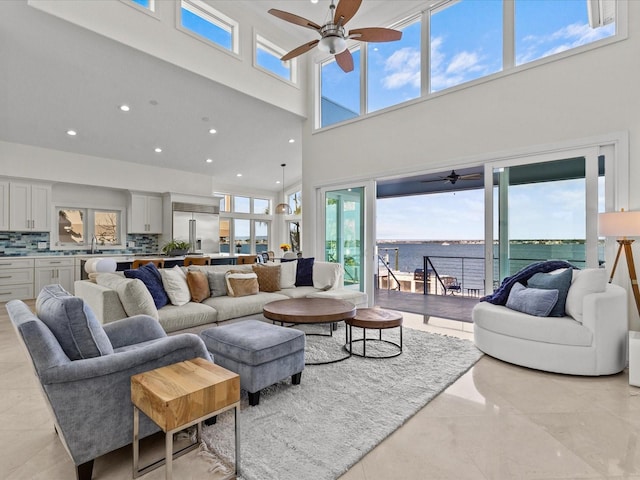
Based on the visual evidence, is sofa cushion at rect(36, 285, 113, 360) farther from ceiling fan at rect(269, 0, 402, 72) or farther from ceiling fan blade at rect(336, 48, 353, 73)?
ceiling fan blade at rect(336, 48, 353, 73)

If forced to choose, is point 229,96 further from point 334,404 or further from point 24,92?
point 334,404

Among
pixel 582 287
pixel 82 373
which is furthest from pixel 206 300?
pixel 582 287

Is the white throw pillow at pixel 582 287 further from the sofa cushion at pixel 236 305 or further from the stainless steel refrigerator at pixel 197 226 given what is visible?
the stainless steel refrigerator at pixel 197 226

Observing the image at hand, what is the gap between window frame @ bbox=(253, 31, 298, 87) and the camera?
605 cm

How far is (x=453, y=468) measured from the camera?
175cm

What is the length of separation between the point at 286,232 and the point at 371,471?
389 inches

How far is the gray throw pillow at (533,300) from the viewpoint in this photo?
315 cm

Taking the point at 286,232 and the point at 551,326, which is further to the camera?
the point at 286,232

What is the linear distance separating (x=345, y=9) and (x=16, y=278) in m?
7.23

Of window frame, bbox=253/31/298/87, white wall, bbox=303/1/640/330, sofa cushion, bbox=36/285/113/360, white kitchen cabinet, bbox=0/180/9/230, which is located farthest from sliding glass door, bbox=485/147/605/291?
white kitchen cabinet, bbox=0/180/9/230

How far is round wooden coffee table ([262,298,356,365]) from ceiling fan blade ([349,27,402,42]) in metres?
2.84

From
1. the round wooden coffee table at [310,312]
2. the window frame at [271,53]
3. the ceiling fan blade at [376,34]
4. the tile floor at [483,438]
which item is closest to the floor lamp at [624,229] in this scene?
the tile floor at [483,438]

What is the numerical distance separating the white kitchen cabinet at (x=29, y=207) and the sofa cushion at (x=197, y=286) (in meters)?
4.82

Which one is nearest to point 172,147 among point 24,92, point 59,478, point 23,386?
point 24,92
